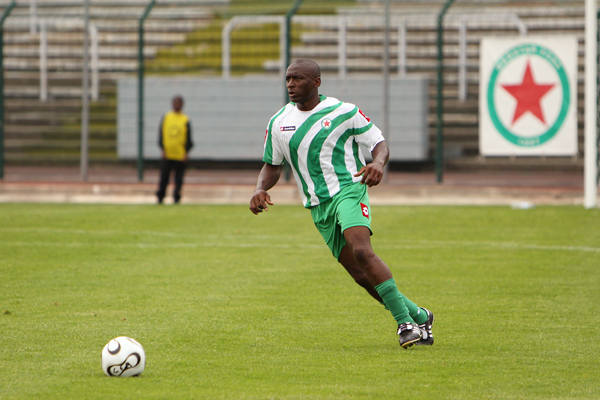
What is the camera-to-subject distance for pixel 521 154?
15766mm

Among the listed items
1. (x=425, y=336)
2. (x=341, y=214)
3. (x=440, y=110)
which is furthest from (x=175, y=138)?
(x=425, y=336)

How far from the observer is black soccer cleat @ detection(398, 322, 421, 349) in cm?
528

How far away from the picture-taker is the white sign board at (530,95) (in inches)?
612

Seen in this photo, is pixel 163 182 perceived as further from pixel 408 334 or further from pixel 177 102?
pixel 408 334

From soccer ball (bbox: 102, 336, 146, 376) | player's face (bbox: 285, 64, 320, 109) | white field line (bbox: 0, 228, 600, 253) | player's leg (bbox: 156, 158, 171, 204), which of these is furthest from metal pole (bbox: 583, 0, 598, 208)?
soccer ball (bbox: 102, 336, 146, 376)

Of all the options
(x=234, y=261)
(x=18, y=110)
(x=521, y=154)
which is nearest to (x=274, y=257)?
(x=234, y=261)

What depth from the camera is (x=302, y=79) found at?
5.38 metres

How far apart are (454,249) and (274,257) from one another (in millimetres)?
2169

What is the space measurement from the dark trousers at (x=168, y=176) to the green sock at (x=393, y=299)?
9890mm

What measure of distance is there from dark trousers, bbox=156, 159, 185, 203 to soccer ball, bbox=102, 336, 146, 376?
33.6 ft

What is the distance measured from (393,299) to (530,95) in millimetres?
11251

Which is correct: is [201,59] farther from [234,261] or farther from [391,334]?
[391,334]

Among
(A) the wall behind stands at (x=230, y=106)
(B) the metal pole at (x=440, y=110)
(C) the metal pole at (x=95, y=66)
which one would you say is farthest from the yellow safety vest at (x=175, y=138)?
(C) the metal pole at (x=95, y=66)

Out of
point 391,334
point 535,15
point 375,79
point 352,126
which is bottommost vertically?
point 391,334
